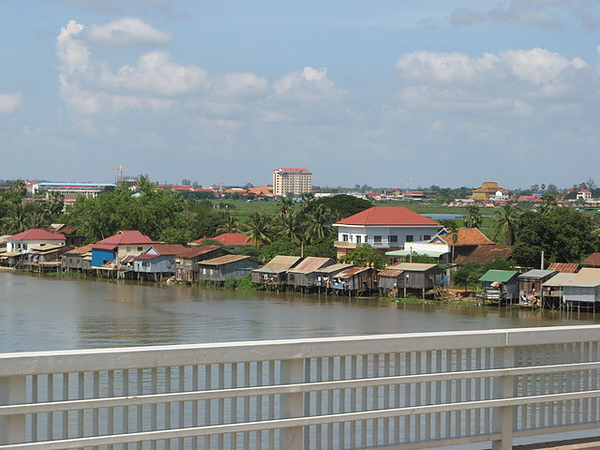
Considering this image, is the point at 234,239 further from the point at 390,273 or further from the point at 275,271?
the point at 390,273

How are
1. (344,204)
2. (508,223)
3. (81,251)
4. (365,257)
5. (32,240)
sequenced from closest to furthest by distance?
(365,257)
(508,223)
(81,251)
(32,240)
(344,204)

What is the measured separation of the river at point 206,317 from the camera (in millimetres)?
25312

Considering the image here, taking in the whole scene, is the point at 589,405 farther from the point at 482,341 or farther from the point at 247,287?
the point at 247,287

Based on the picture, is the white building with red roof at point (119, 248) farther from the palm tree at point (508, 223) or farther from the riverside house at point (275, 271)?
the palm tree at point (508, 223)

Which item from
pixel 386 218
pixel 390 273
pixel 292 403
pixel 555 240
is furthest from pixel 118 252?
pixel 292 403

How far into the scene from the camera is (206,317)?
30.2m

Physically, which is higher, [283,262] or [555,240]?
[555,240]

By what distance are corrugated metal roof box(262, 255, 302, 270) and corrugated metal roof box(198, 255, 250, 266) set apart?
1709mm

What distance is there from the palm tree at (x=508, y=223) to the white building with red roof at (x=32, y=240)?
97.8ft

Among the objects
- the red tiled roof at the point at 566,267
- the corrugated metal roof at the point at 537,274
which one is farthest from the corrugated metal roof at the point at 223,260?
the red tiled roof at the point at 566,267

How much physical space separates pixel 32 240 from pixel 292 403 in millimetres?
56145

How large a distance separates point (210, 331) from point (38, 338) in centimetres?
513

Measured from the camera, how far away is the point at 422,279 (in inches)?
1407

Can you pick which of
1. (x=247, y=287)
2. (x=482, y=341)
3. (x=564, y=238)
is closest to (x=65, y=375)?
(x=482, y=341)
